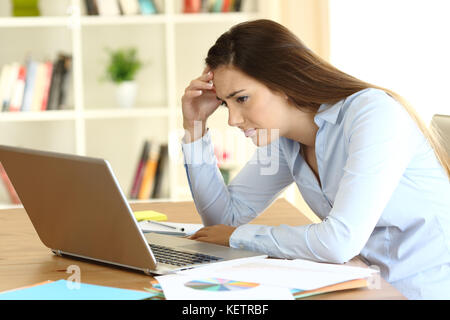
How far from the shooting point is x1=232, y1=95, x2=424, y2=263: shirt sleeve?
49.2 inches

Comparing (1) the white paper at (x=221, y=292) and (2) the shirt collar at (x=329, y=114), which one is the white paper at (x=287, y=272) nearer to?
(1) the white paper at (x=221, y=292)

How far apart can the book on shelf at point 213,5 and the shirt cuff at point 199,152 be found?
6.33ft

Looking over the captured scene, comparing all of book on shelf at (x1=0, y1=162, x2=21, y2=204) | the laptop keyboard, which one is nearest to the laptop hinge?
the laptop keyboard

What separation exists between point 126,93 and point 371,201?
2450 millimetres

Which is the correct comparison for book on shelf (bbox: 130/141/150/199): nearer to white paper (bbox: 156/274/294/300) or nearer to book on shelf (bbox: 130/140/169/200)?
book on shelf (bbox: 130/140/169/200)

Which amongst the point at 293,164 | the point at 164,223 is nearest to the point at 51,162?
the point at 164,223

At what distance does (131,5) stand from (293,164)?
2.09 meters

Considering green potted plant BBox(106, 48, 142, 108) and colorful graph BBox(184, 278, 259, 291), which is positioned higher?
colorful graph BBox(184, 278, 259, 291)

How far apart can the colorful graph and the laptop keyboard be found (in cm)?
11

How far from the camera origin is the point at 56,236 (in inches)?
53.1

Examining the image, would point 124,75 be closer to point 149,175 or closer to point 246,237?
point 149,175

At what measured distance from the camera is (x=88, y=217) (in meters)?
1.22

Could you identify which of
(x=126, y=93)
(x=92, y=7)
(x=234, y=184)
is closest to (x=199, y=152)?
(x=234, y=184)
